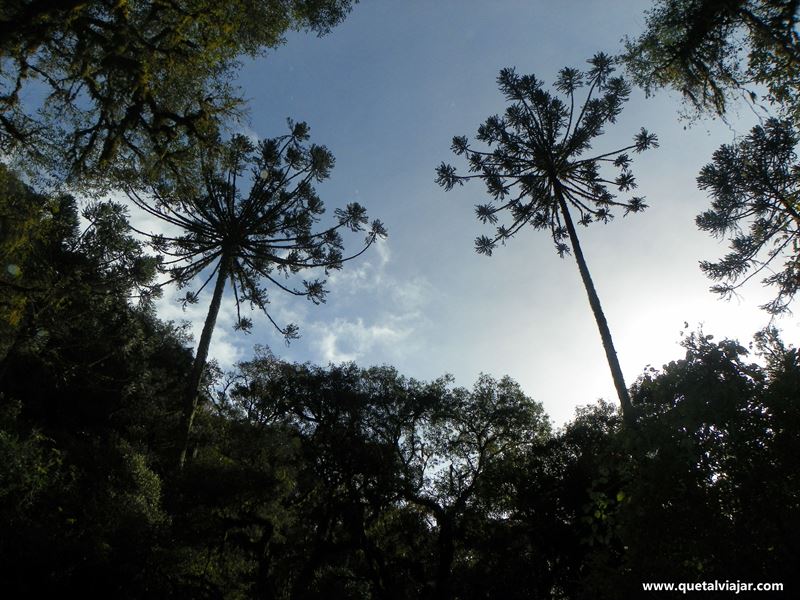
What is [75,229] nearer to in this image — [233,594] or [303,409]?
[303,409]

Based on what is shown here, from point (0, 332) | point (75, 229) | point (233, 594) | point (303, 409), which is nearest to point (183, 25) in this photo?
point (0, 332)

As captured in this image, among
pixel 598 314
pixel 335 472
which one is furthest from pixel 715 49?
pixel 335 472

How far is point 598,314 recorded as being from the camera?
1192 cm

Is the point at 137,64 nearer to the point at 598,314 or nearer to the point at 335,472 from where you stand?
the point at 598,314

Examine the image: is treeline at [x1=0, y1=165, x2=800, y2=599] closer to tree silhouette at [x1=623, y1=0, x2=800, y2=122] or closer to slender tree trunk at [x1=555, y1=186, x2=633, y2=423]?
slender tree trunk at [x1=555, y1=186, x2=633, y2=423]

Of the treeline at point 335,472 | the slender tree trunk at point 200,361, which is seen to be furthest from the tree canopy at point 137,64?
the slender tree trunk at point 200,361

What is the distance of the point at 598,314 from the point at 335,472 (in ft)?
42.8

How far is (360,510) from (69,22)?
58.9ft

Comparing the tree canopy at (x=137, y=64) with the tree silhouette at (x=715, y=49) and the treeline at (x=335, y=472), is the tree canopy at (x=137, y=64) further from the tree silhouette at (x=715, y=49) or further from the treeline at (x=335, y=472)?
the tree silhouette at (x=715, y=49)

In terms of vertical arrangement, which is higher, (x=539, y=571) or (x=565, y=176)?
(x=565, y=176)

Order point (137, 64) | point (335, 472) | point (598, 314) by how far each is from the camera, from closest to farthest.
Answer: point (137, 64) → point (598, 314) → point (335, 472)

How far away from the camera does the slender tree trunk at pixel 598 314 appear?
1035 centimetres

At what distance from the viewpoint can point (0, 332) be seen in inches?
334

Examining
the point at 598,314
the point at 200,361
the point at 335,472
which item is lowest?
the point at 335,472
